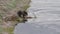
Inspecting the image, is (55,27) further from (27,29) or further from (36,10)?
(36,10)

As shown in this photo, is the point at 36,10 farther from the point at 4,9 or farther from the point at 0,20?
the point at 0,20

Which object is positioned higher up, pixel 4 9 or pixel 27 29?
pixel 4 9

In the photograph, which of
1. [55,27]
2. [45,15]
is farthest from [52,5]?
[55,27]

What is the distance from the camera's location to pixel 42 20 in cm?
1091

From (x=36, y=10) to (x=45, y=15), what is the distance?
980 millimetres

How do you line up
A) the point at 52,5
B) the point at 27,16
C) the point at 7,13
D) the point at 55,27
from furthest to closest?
the point at 52,5 → the point at 27,16 → the point at 7,13 → the point at 55,27

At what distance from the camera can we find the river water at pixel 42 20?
30.7 feet

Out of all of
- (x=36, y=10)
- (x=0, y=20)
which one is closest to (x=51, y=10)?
(x=36, y=10)

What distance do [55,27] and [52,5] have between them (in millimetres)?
3993

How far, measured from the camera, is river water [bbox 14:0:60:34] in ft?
30.7

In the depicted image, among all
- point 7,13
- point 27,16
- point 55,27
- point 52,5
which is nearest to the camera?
point 55,27

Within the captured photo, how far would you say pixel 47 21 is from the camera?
10.7 m

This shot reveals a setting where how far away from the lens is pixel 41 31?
9328 millimetres

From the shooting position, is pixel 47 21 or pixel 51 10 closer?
pixel 47 21
